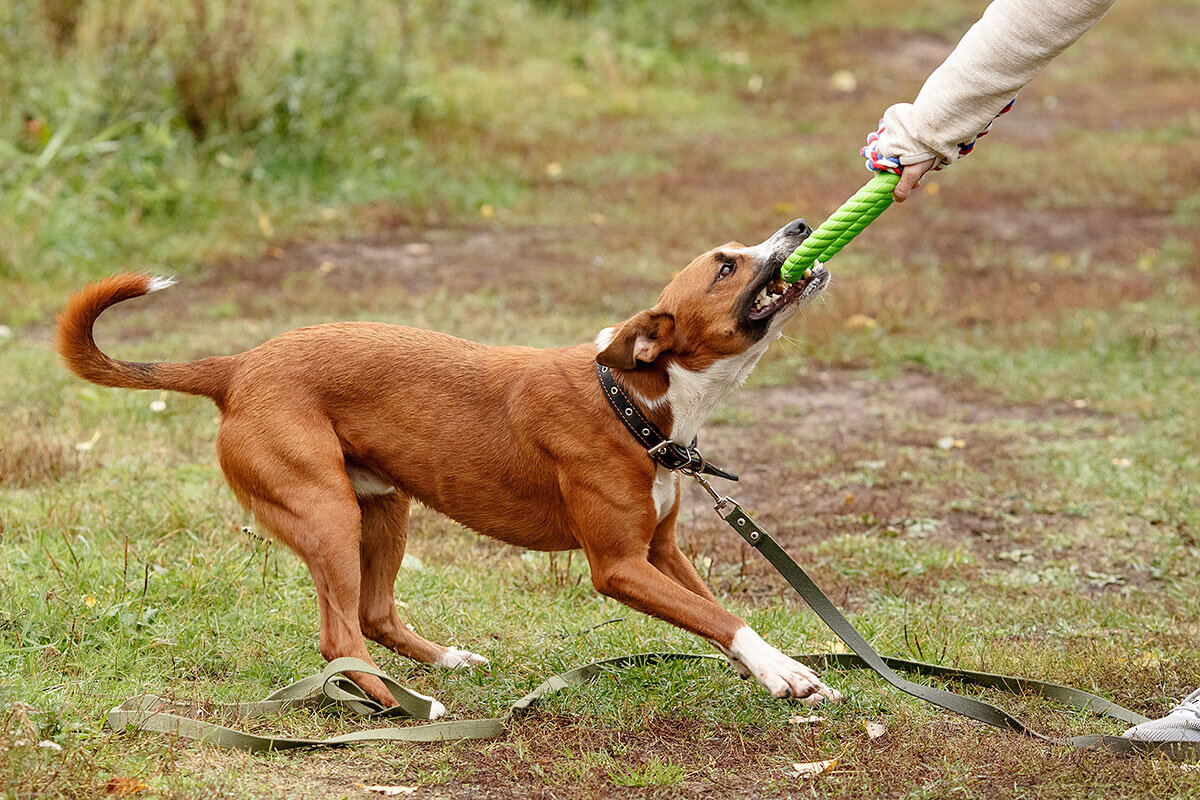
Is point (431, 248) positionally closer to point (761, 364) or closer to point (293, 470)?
point (761, 364)

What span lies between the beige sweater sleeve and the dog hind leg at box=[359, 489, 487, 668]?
217 cm

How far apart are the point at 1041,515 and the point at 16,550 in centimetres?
452

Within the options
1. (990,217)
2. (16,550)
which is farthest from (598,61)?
(16,550)

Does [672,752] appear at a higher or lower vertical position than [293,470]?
lower

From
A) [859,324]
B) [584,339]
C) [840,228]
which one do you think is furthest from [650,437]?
[859,324]

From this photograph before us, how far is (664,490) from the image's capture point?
13.4ft

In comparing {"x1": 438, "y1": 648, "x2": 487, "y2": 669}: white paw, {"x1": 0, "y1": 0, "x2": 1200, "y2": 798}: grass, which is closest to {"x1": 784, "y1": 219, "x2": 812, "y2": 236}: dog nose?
{"x1": 0, "y1": 0, "x2": 1200, "y2": 798}: grass

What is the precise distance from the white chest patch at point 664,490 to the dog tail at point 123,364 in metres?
1.44

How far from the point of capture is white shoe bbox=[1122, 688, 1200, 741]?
3.66 metres

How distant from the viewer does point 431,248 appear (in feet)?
35.9

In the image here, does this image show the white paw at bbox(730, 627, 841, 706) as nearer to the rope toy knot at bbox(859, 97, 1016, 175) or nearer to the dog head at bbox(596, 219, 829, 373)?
the dog head at bbox(596, 219, 829, 373)

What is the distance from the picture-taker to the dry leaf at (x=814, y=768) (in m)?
3.60

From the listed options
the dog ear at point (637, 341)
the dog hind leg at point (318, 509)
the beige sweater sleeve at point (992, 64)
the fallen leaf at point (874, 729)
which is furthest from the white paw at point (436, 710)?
the beige sweater sleeve at point (992, 64)

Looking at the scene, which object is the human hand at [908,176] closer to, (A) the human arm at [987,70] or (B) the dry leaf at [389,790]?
(A) the human arm at [987,70]
